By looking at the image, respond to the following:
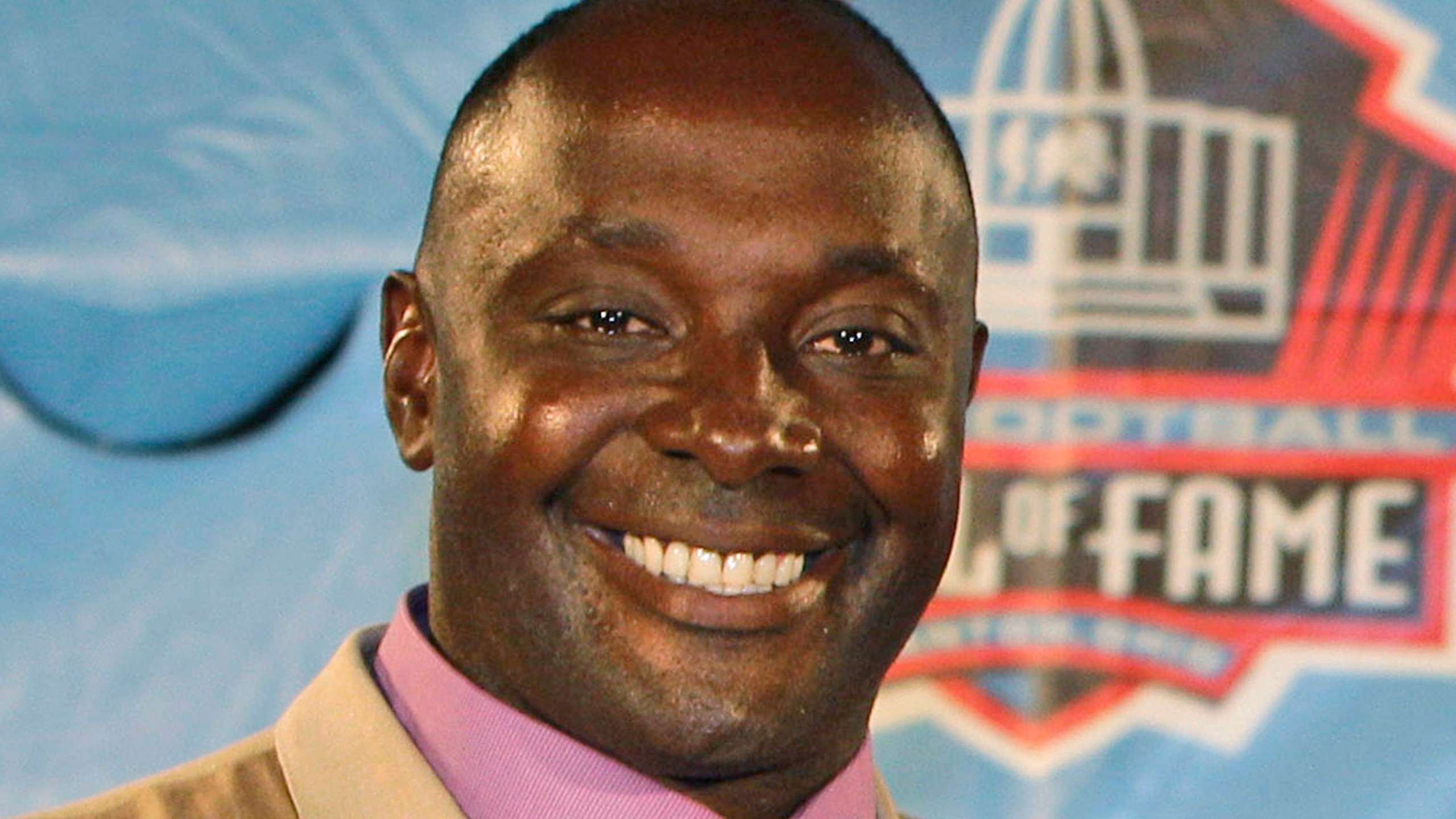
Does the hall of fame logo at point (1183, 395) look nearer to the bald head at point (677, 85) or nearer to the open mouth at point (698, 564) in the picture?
the bald head at point (677, 85)

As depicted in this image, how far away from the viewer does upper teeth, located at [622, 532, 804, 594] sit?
1.17 meters

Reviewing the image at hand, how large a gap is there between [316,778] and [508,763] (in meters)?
0.10

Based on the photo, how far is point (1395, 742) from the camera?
2.05m

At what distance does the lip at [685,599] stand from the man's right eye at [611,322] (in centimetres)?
10

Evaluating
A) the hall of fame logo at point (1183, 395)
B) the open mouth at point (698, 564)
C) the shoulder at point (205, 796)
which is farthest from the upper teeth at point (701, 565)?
the hall of fame logo at point (1183, 395)

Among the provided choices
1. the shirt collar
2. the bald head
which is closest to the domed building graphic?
the bald head

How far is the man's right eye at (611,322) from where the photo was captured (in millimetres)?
1176

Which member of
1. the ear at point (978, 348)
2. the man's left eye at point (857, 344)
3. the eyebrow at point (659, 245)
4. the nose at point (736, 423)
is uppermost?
the eyebrow at point (659, 245)

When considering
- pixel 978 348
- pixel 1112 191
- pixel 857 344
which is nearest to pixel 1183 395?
pixel 1112 191

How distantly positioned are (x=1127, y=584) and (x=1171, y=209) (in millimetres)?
351

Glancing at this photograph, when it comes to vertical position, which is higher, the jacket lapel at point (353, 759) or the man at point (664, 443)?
the man at point (664, 443)

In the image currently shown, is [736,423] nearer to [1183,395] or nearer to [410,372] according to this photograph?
[410,372]

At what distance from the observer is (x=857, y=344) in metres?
1.22

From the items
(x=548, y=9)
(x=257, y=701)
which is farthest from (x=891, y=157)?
(x=257, y=701)
